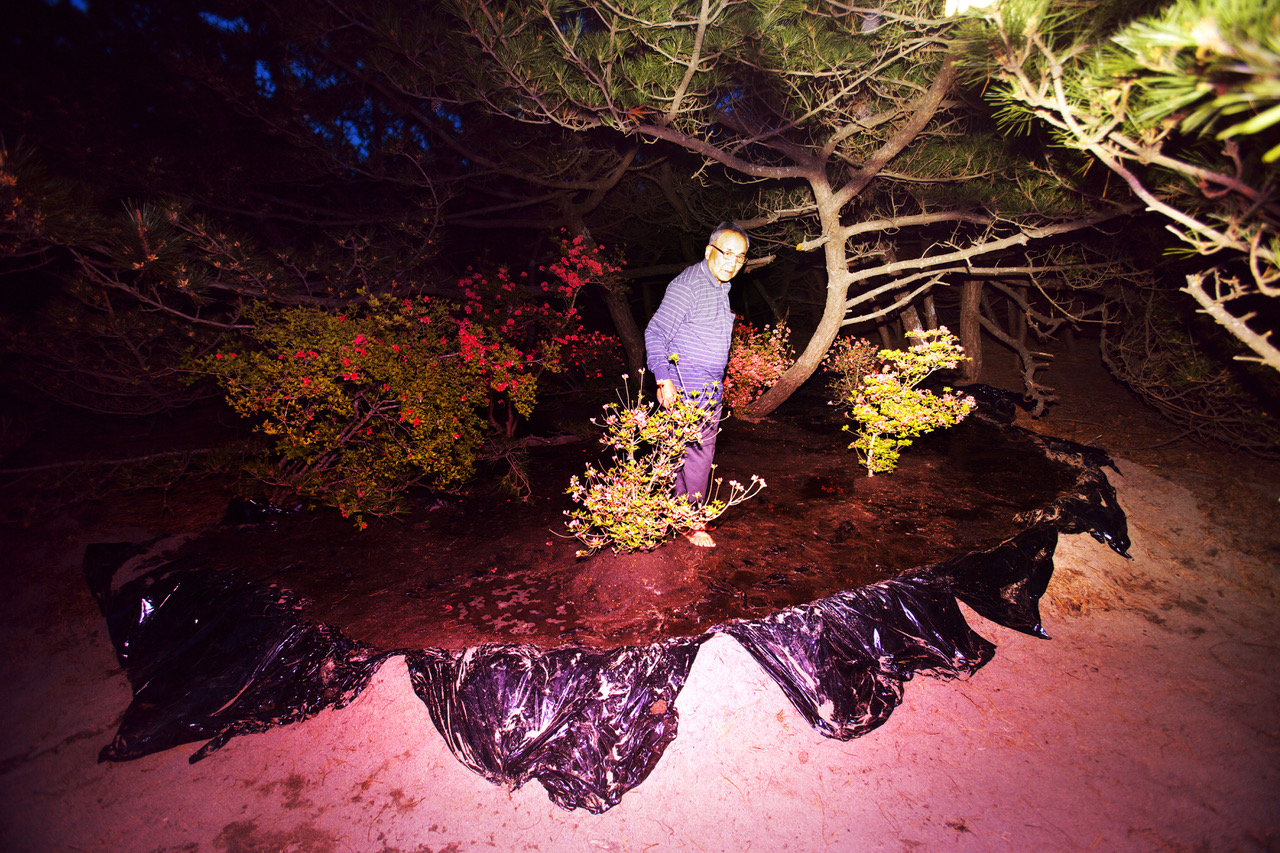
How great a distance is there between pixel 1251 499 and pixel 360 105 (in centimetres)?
886

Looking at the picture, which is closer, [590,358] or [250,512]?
[250,512]

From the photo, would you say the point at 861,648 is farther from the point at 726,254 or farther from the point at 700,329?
the point at 726,254

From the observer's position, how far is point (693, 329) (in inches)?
109

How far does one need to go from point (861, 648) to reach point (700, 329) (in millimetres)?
1890

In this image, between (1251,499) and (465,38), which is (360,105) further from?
(1251,499)

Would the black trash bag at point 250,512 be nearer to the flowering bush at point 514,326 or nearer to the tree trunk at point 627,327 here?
the flowering bush at point 514,326

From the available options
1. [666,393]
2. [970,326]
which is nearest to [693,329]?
[666,393]

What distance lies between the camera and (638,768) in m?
2.05

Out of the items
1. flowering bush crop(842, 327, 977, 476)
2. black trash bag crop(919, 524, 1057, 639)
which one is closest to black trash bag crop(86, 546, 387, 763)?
black trash bag crop(919, 524, 1057, 639)

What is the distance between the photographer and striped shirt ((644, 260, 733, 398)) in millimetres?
2758

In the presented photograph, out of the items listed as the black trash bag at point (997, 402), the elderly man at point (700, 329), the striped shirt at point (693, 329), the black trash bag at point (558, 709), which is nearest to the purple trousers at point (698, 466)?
the elderly man at point (700, 329)

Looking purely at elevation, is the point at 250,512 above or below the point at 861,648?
above

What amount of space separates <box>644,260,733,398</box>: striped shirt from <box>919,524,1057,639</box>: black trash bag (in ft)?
5.56

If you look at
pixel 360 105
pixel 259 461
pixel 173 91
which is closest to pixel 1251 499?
pixel 259 461
